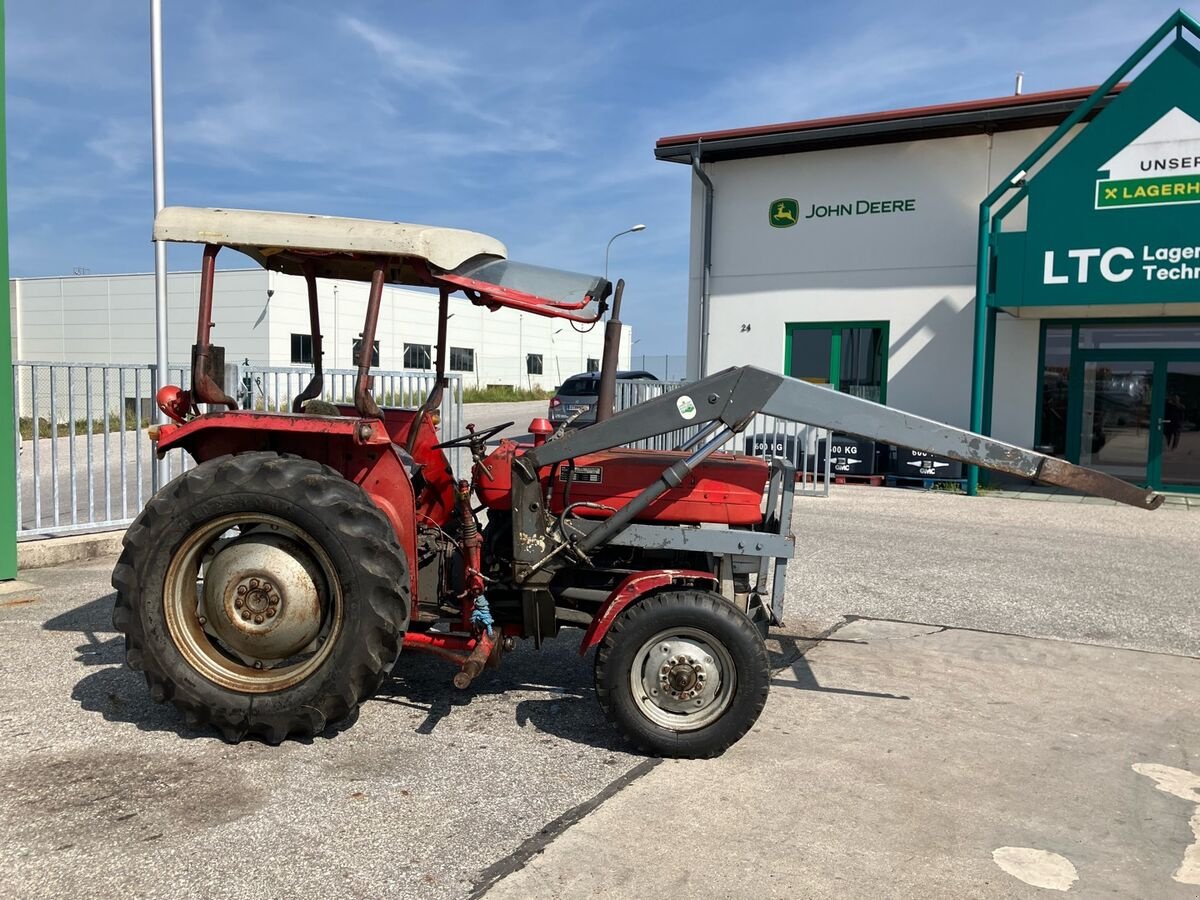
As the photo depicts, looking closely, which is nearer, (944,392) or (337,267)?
(337,267)

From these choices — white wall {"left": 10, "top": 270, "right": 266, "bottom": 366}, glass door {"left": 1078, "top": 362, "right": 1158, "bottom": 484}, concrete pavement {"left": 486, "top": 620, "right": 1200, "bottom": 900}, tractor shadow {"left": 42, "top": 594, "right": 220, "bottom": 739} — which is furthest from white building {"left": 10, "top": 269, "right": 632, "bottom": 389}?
concrete pavement {"left": 486, "top": 620, "right": 1200, "bottom": 900}

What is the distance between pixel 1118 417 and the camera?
15.1m

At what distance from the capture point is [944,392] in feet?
52.9

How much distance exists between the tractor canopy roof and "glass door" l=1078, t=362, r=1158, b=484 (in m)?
13.5

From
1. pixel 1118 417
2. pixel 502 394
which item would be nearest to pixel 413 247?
pixel 1118 417

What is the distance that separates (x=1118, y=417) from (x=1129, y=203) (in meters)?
3.63

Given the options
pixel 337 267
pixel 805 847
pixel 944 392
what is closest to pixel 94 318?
pixel 944 392

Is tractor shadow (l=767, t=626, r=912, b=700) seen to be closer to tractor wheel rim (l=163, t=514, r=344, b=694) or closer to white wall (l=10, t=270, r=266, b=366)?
tractor wheel rim (l=163, t=514, r=344, b=694)

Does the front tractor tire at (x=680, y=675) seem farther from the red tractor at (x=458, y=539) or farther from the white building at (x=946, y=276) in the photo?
the white building at (x=946, y=276)

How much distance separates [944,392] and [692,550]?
13.3m

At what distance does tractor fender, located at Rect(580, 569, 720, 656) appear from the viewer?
398 cm

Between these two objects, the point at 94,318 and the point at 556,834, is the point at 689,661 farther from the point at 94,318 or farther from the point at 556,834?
the point at 94,318

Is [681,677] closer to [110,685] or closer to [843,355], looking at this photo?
[110,685]

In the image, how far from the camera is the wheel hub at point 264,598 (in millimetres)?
3961
